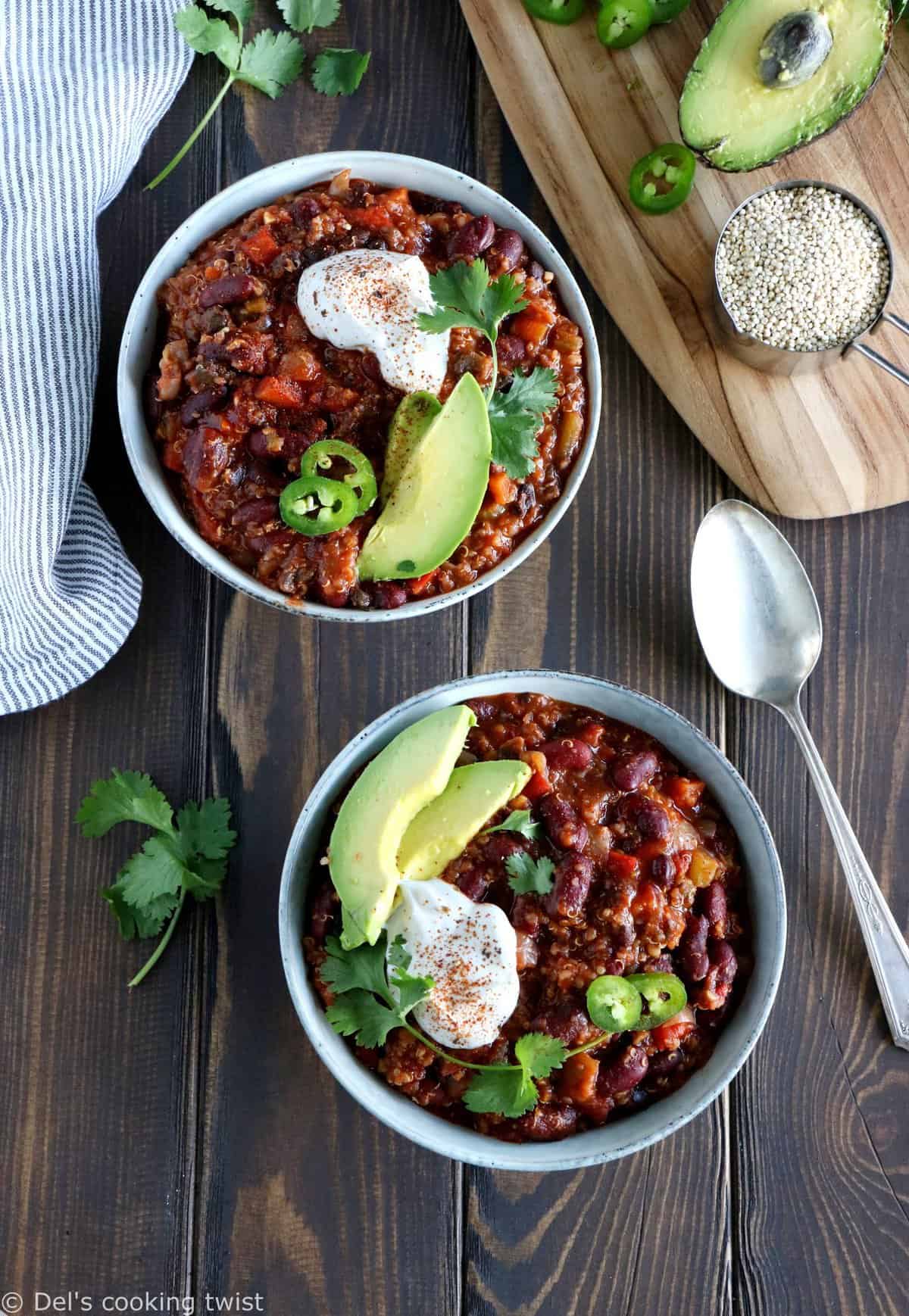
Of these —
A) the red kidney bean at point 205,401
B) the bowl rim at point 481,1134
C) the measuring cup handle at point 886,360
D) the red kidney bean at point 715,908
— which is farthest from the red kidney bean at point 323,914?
the measuring cup handle at point 886,360

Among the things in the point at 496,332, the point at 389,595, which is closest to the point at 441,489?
the point at 389,595

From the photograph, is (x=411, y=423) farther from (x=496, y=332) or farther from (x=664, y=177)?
(x=664, y=177)

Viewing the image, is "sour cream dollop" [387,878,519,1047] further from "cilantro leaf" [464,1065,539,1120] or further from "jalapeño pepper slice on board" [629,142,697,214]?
"jalapeño pepper slice on board" [629,142,697,214]

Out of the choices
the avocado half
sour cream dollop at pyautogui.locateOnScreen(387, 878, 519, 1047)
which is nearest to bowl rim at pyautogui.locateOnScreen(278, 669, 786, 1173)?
sour cream dollop at pyautogui.locateOnScreen(387, 878, 519, 1047)

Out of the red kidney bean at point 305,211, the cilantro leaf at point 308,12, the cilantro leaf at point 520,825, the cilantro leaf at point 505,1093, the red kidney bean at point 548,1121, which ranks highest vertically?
the cilantro leaf at point 308,12

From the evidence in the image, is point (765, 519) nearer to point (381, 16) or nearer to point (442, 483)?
point (442, 483)

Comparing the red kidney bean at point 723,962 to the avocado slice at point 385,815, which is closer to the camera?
the avocado slice at point 385,815

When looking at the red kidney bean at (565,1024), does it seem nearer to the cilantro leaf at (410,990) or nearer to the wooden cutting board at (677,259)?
the cilantro leaf at (410,990)
